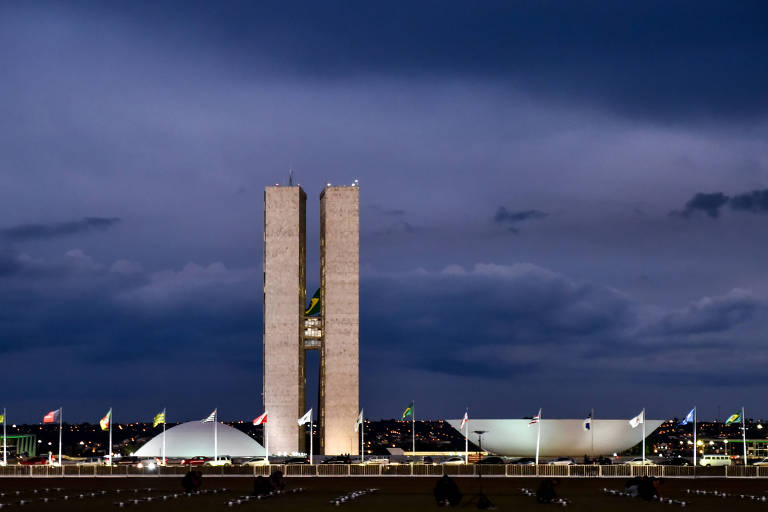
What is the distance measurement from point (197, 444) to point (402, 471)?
38.2 metres

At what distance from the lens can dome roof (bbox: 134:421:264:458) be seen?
101438 millimetres

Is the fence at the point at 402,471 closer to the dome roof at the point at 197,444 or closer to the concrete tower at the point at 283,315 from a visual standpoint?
the dome roof at the point at 197,444

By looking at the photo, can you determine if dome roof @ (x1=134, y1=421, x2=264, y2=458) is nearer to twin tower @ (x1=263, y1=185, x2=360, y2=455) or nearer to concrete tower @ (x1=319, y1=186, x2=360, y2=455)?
twin tower @ (x1=263, y1=185, x2=360, y2=455)

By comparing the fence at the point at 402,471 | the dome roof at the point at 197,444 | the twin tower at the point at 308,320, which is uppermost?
the twin tower at the point at 308,320

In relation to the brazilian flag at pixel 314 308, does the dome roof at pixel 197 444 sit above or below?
below

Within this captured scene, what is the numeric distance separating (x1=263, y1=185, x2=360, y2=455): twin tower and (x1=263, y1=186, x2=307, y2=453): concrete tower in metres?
0.09

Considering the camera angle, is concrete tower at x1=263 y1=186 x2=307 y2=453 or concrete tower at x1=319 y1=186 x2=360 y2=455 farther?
concrete tower at x1=263 y1=186 x2=307 y2=453
